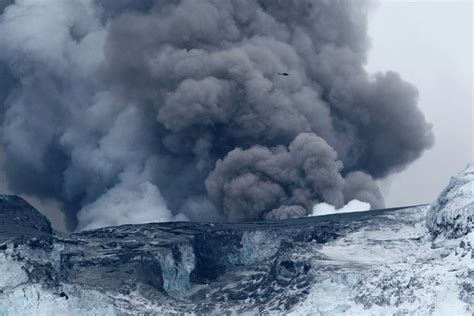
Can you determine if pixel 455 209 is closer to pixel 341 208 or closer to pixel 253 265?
pixel 253 265

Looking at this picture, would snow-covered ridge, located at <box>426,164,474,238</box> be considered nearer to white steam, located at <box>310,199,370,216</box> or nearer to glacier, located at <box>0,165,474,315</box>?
glacier, located at <box>0,165,474,315</box>

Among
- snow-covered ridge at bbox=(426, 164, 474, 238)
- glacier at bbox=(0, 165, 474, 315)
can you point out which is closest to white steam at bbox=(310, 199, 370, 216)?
glacier at bbox=(0, 165, 474, 315)

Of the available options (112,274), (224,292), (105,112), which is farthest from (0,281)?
(105,112)

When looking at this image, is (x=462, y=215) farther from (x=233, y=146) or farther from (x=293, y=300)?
(x=233, y=146)

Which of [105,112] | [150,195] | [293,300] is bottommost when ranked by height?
[293,300]

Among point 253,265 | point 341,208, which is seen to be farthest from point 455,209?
point 341,208

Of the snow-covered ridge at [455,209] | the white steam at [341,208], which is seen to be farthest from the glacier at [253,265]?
the white steam at [341,208]
